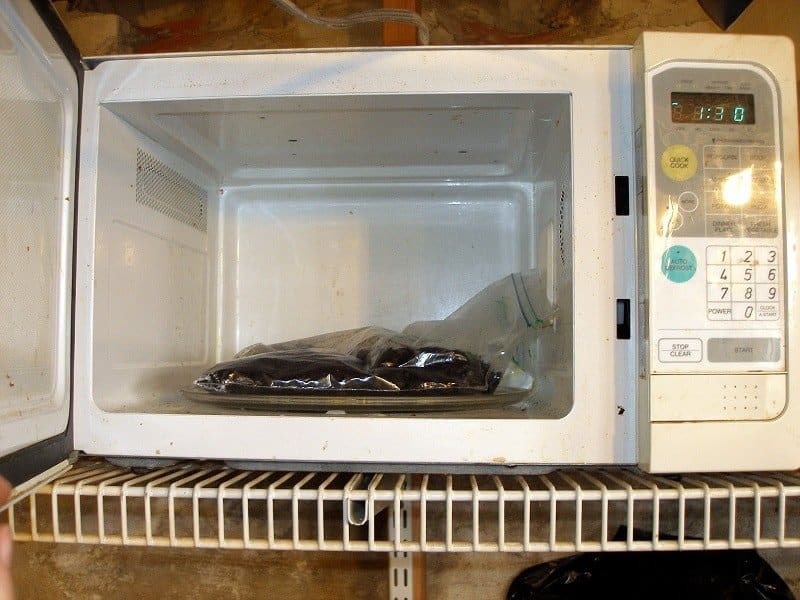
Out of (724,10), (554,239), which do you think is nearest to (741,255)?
(554,239)

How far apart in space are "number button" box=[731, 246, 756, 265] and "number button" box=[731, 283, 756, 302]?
2 cm

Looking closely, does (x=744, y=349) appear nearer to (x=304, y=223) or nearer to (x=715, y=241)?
(x=715, y=241)

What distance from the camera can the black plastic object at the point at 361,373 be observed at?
0.59 m

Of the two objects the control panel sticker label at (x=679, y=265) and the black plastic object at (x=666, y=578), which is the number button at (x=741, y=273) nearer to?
the control panel sticker label at (x=679, y=265)

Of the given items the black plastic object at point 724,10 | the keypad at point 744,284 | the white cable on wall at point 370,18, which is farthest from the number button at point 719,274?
the black plastic object at point 724,10

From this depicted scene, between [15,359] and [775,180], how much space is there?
729mm

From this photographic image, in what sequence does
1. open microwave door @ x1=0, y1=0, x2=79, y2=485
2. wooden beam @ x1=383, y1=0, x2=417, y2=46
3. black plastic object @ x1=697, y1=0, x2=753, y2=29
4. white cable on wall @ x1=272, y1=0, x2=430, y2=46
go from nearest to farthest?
open microwave door @ x1=0, y1=0, x2=79, y2=485, white cable on wall @ x1=272, y1=0, x2=430, y2=46, wooden beam @ x1=383, y1=0, x2=417, y2=46, black plastic object @ x1=697, y1=0, x2=753, y2=29

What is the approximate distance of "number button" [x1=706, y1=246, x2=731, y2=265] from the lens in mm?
494

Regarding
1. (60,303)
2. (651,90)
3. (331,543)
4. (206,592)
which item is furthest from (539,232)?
(206,592)

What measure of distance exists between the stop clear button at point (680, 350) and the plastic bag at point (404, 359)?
0.61 feet

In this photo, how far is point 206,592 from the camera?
91cm

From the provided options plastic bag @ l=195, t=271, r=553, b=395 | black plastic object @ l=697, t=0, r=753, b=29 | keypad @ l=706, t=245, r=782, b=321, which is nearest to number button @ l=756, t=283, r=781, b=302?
keypad @ l=706, t=245, r=782, b=321

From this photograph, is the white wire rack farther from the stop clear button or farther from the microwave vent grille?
the microwave vent grille

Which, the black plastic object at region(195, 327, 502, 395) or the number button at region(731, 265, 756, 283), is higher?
the number button at region(731, 265, 756, 283)
